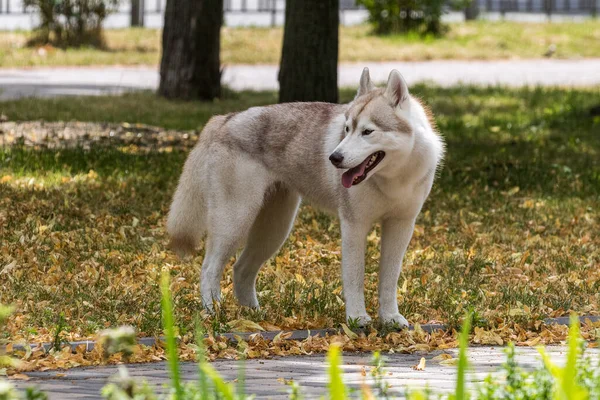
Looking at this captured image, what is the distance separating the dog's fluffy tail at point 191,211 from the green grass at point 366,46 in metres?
16.7

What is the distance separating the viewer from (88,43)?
25422 millimetres

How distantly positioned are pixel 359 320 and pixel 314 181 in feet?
2.76

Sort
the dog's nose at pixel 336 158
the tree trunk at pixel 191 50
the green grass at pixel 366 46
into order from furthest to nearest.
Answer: the green grass at pixel 366 46, the tree trunk at pixel 191 50, the dog's nose at pixel 336 158

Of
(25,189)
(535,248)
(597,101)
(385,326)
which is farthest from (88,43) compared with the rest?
(385,326)

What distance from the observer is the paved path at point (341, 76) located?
Answer: 19.4 meters

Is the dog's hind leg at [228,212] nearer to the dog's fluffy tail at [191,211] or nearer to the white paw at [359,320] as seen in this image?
the dog's fluffy tail at [191,211]

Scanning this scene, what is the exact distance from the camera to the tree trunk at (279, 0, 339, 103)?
13203 mm

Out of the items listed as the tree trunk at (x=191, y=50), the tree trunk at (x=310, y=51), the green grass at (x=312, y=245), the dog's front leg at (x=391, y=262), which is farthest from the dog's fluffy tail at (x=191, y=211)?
the tree trunk at (x=191, y=50)

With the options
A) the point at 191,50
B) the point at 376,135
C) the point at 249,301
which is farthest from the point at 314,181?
the point at 191,50

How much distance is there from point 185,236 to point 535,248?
10.2 ft

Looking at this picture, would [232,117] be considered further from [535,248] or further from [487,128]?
[487,128]

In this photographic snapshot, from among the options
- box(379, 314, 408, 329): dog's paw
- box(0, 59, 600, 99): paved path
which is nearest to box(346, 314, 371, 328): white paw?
box(379, 314, 408, 329): dog's paw

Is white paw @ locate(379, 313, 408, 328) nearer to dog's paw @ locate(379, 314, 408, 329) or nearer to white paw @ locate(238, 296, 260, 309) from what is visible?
dog's paw @ locate(379, 314, 408, 329)

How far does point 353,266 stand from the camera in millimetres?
6539
